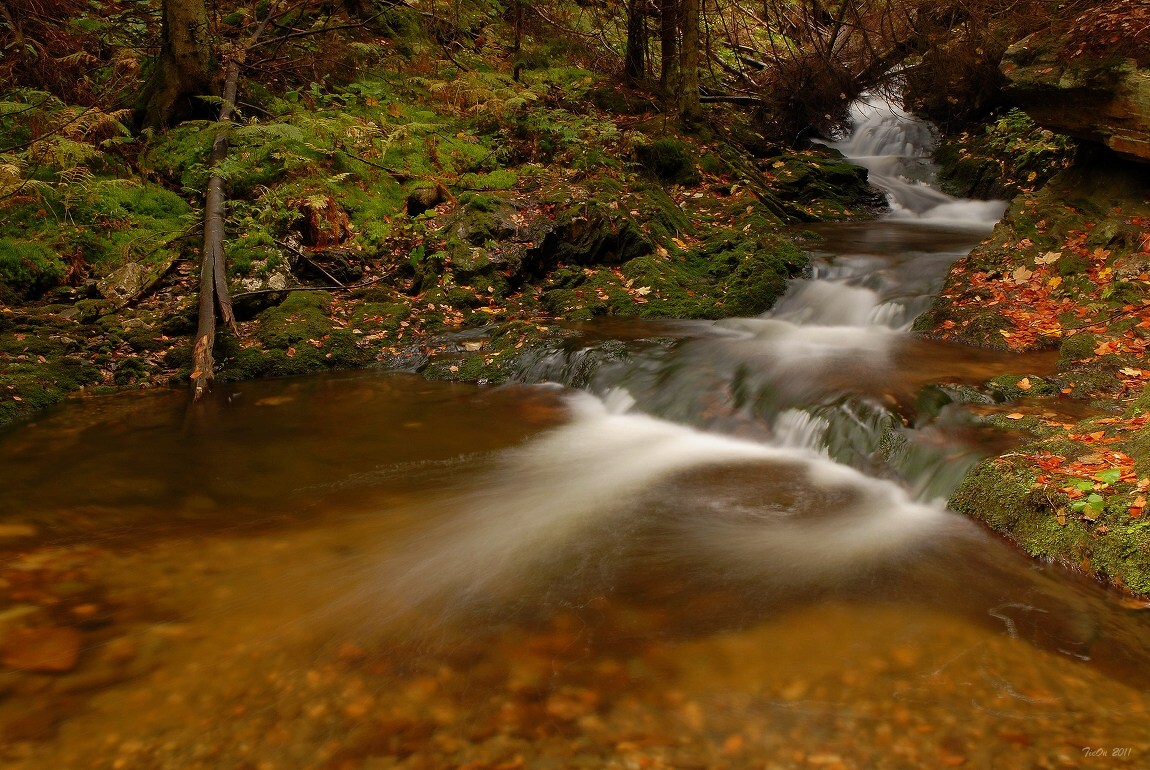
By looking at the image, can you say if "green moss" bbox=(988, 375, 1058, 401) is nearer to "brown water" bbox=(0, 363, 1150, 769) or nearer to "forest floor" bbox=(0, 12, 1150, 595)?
"forest floor" bbox=(0, 12, 1150, 595)

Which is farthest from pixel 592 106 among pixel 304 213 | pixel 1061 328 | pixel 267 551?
pixel 267 551

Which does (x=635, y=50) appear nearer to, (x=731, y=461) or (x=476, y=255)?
(x=476, y=255)

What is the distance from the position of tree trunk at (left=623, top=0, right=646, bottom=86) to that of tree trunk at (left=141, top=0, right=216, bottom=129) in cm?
767

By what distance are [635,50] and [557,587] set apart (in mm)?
12851

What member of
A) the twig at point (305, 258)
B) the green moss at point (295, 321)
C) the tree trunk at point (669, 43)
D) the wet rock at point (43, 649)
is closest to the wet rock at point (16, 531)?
the wet rock at point (43, 649)

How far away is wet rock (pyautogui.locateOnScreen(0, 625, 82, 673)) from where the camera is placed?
2.77 m

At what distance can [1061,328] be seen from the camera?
6.31m

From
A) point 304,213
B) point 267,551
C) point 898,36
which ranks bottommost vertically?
point 267,551

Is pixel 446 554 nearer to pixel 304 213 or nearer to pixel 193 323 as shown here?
pixel 193 323

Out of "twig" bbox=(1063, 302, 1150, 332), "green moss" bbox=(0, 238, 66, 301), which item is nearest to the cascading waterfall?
"twig" bbox=(1063, 302, 1150, 332)

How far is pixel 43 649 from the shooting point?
287 centimetres

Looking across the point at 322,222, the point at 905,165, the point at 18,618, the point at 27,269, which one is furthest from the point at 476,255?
the point at 905,165

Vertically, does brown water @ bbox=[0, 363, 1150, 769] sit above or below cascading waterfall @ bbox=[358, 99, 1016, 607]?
below

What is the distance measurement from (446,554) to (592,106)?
35.9 ft
